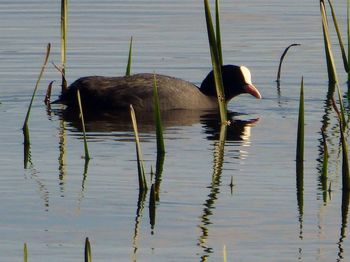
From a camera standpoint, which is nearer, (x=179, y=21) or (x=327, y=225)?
(x=327, y=225)

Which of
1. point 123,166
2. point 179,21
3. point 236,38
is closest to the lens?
point 123,166

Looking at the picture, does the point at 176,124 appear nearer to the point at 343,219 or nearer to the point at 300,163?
the point at 300,163

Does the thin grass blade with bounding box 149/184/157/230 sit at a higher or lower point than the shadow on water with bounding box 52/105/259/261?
higher

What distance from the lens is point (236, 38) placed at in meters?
19.6

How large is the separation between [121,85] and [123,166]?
168 inches

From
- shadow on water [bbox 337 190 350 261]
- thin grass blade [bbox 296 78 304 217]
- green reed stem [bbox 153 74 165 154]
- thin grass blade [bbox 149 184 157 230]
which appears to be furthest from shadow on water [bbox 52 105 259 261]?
shadow on water [bbox 337 190 350 261]

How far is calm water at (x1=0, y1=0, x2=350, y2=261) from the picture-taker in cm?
805

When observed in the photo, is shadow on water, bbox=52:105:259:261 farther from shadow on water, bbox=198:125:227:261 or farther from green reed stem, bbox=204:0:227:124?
green reed stem, bbox=204:0:227:124

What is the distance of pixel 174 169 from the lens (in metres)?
10.4

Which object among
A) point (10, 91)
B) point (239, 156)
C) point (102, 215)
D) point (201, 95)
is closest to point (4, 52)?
point (10, 91)

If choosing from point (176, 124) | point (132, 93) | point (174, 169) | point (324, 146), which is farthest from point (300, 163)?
point (132, 93)

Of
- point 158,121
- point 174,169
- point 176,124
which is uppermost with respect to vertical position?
point 158,121

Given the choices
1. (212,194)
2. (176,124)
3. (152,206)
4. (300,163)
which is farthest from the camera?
(176,124)

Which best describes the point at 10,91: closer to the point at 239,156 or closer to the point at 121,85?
the point at 121,85
